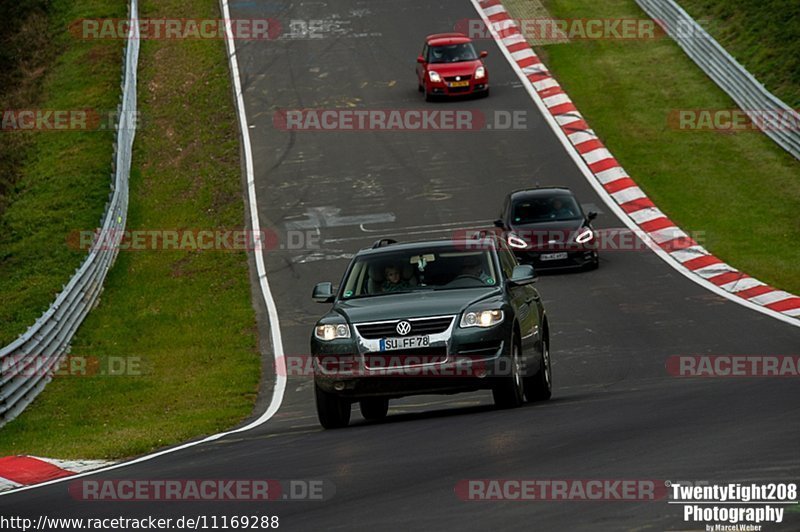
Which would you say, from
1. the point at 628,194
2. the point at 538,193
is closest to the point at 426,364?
the point at 538,193

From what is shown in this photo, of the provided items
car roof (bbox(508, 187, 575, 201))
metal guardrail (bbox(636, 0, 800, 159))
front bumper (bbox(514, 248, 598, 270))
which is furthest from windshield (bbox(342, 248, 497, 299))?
metal guardrail (bbox(636, 0, 800, 159))

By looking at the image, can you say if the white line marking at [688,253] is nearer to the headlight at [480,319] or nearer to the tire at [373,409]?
the tire at [373,409]

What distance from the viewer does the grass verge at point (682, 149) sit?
29.5 metres

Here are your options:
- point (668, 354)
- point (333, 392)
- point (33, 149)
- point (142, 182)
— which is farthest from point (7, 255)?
Answer: point (333, 392)

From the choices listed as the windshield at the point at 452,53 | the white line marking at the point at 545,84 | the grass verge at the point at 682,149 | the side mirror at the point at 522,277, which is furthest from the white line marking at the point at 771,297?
the windshield at the point at 452,53

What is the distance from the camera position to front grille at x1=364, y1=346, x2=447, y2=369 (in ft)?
45.0

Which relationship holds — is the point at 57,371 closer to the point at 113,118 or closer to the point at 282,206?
the point at 282,206

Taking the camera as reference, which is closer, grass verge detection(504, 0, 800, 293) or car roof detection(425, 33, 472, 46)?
grass verge detection(504, 0, 800, 293)

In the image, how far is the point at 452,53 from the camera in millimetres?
Answer: 40188

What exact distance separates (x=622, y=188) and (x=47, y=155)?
15.2m

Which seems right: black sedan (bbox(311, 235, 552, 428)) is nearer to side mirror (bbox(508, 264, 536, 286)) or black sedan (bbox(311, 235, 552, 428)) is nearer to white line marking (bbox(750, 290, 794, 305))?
side mirror (bbox(508, 264, 536, 286))

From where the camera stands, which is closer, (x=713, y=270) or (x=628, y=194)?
(x=713, y=270)

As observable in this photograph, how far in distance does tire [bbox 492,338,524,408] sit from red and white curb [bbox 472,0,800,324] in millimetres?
8452

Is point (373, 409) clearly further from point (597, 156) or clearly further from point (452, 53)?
point (452, 53)
